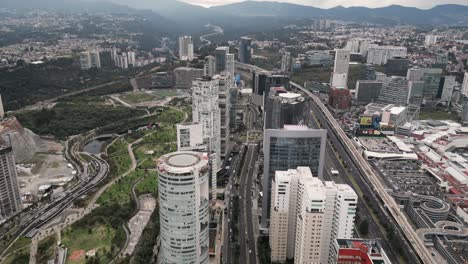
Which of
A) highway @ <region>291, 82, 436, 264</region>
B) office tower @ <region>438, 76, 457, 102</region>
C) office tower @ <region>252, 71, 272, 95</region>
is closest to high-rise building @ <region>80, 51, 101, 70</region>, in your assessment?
office tower @ <region>252, 71, 272, 95</region>

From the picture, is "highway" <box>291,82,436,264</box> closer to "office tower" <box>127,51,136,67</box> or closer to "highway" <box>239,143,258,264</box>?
"highway" <box>239,143,258,264</box>

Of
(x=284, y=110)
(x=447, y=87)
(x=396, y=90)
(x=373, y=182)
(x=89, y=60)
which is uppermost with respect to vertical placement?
(x=284, y=110)

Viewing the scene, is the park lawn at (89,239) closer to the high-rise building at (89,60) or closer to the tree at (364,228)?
the tree at (364,228)

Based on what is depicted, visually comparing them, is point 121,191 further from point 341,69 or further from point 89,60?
point 89,60

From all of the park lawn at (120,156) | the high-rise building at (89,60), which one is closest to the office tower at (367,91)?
the park lawn at (120,156)

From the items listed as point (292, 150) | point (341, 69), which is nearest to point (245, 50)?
point (341, 69)

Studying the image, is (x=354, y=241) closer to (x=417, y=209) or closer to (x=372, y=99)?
(x=417, y=209)
